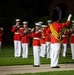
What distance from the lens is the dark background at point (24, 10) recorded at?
45.7 m

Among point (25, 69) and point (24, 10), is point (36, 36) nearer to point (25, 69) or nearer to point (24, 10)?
point (25, 69)

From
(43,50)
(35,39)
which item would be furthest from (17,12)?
(35,39)

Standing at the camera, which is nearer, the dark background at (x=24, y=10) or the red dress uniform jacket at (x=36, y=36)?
the red dress uniform jacket at (x=36, y=36)

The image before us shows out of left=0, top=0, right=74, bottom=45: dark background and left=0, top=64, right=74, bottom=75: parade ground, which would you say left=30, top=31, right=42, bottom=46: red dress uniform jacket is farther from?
left=0, top=0, right=74, bottom=45: dark background

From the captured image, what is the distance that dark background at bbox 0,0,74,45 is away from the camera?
4572 centimetres

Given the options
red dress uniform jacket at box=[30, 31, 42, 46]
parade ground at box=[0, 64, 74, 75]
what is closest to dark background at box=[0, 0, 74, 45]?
red dress uniform jacket at box=[30, 31, 42, 46]

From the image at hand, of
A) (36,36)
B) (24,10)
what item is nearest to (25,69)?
(36,36)

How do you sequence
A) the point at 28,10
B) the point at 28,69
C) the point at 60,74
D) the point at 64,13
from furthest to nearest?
1. the point at 28,10
2. the point at 64,13
3. the point at 28,69
4. the point at 60,74

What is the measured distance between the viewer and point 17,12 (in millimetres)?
46375

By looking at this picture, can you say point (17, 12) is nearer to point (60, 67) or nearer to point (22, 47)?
point (22, 47)

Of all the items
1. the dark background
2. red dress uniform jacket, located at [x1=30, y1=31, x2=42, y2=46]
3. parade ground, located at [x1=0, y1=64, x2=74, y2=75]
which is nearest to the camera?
parade ground, located at [x1=0, y1=64, x2=74, y2=75]

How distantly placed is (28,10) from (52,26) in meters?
27.2

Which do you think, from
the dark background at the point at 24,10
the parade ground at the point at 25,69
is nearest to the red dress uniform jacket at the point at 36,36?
the parade ground at the point at 25,69

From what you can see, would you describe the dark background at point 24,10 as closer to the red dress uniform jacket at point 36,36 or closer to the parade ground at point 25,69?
the red dress uniform jacket at point 36,36
